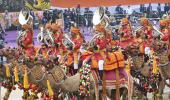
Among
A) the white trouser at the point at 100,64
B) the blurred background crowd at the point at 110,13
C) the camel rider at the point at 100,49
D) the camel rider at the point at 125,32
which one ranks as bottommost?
the white trouser at the point at 100,64

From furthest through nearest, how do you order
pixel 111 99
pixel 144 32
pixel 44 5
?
1. pixel 44 5
2. pixel 144 32
3. pixel 111 99

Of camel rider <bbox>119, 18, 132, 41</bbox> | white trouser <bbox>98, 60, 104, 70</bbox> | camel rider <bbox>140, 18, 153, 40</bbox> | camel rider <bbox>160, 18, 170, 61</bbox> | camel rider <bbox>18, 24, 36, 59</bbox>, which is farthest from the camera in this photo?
camel rider <bbox>119, 18, 132, 41</bbox>

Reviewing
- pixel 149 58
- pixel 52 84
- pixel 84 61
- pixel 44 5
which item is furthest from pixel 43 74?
pixel 44 5

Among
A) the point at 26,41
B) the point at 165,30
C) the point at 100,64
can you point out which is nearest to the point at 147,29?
the point at 165,30

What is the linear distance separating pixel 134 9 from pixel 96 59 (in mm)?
15010

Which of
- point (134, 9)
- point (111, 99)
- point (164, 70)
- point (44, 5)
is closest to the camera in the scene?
point (111, 99)

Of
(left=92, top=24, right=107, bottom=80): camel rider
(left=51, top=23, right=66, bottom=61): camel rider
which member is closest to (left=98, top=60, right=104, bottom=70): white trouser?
(left=92, top=24, right=107, bottom=80): camel rider

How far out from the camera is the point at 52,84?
10789 mm

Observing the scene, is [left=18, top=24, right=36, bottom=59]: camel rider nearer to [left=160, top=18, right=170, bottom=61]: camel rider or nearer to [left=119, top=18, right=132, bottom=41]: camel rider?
[left=119, top=18, right=132, bottom=41]: camel rider

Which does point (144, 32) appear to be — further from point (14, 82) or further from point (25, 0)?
point (25, 0)

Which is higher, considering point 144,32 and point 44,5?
point 44,5

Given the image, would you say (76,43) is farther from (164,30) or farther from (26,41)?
(164,30)

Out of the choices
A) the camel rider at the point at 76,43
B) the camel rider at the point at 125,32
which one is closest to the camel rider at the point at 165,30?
the camel rider at the point at 125,32

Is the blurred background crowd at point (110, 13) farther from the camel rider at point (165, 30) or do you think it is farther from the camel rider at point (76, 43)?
the camel rider at point (76, 43)
